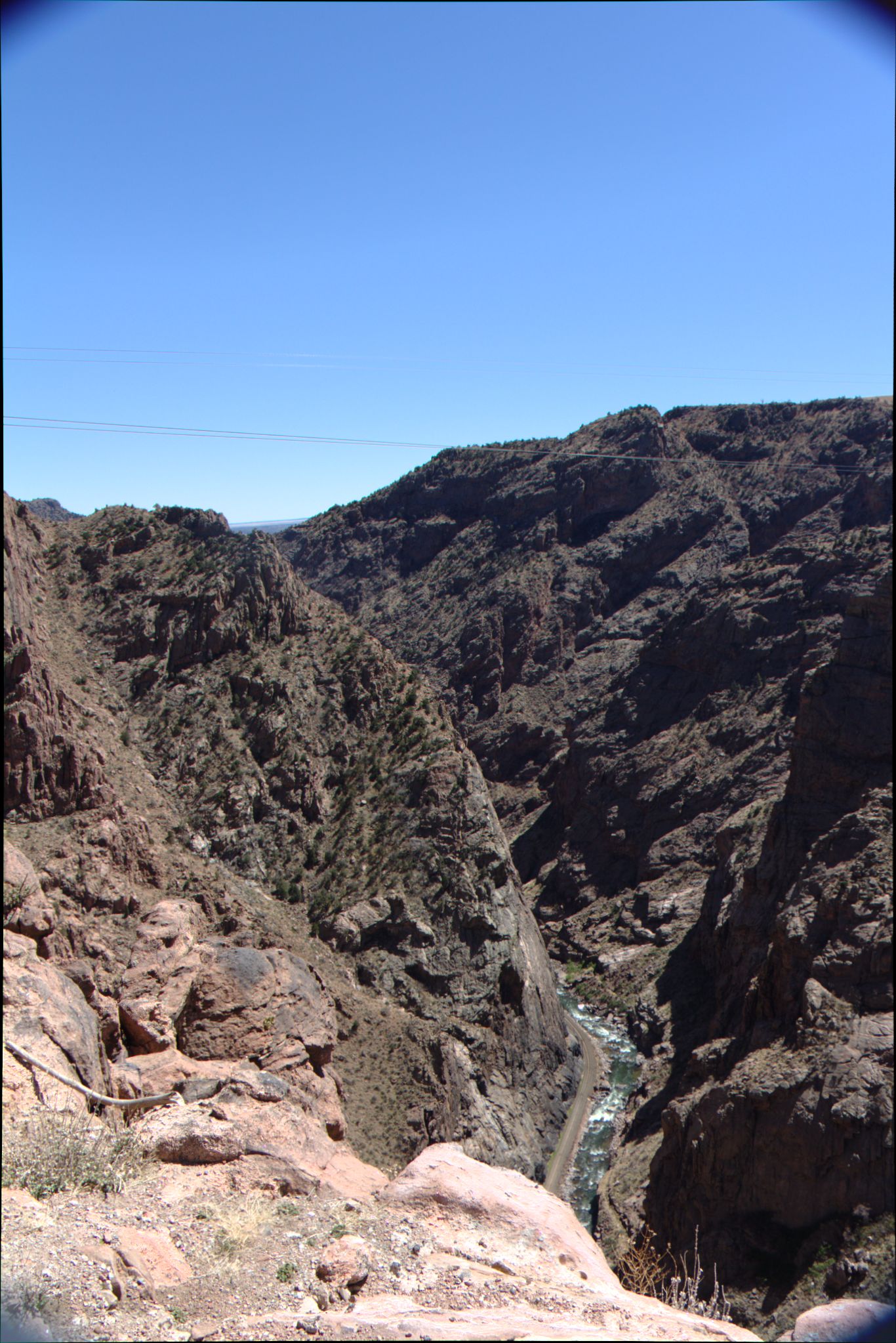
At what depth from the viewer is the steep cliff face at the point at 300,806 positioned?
32.0 m

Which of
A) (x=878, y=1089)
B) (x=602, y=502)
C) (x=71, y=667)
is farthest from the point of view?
(x=602, y=502)

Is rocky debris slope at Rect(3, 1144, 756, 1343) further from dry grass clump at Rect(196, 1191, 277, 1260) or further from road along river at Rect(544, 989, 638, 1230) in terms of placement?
road along river at Rect(544, 989, 638, 1230)

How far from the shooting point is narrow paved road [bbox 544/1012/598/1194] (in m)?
40.2

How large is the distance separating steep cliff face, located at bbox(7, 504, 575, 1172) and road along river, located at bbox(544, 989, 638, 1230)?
122cm

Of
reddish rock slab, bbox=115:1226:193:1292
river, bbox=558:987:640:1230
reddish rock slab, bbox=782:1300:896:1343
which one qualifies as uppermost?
reddish rock slab, bbox=115:1226:193:1292

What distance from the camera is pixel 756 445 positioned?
366ft

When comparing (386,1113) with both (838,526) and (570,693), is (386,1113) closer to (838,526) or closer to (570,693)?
(570,693)

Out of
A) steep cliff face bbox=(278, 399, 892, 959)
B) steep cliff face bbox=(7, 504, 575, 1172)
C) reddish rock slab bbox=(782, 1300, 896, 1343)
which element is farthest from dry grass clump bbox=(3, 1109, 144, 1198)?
steep cliff face bbox=(278, 399, 892, 959)

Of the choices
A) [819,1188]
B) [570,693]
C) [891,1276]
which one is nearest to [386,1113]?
[819,1188]

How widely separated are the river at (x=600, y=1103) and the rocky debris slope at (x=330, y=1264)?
81.2ft

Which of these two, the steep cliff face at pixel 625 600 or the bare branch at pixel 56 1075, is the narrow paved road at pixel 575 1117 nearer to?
the steep cliff face at pixel 625 600

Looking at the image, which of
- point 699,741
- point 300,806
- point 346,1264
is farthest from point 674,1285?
point 699,741

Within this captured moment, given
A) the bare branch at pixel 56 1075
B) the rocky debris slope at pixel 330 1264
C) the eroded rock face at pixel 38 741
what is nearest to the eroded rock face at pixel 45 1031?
the bare branch at pixel 56 1075

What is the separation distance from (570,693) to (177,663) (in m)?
53.8
